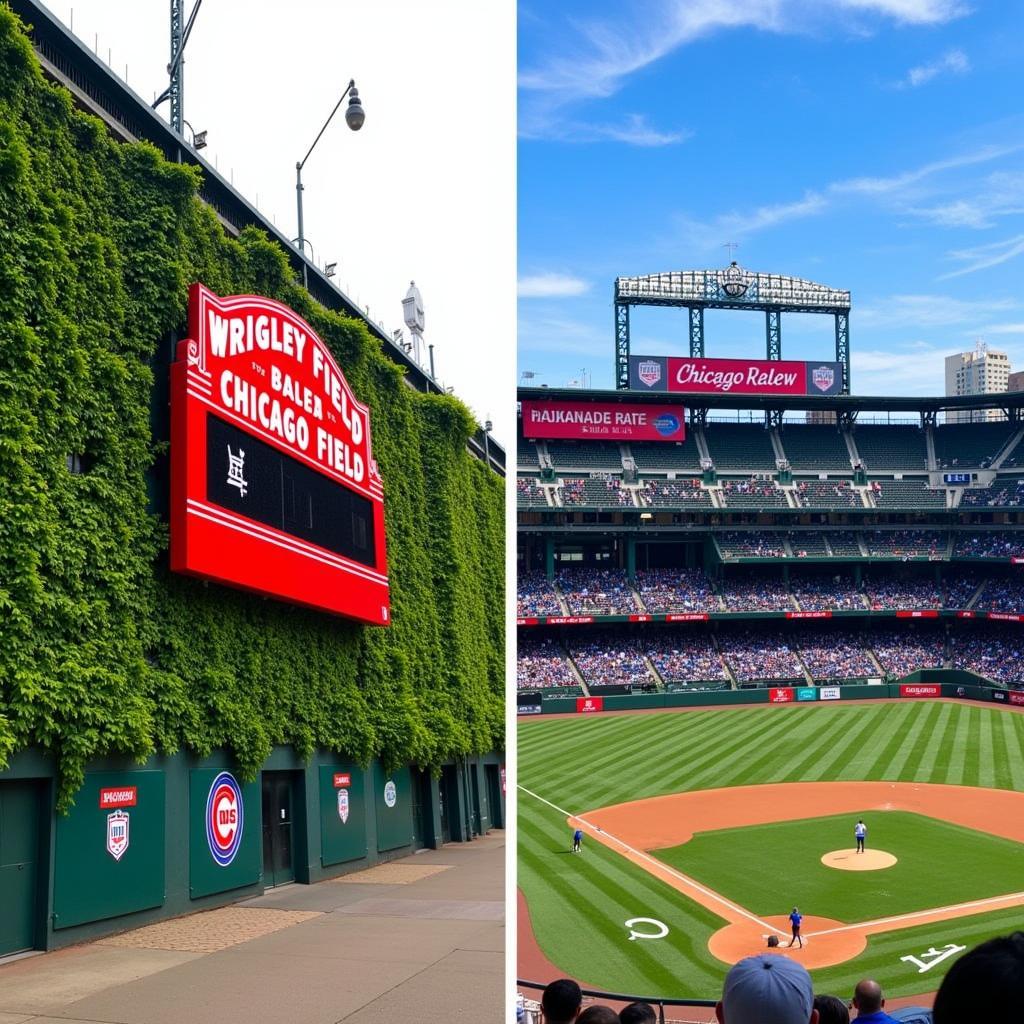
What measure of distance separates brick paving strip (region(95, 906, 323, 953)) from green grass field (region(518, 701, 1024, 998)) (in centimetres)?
496

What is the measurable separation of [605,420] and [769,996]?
68106 mm

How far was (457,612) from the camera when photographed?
3431 centimetres

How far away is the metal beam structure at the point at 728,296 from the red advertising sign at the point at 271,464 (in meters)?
48.4

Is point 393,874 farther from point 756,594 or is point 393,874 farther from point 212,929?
point 756,594

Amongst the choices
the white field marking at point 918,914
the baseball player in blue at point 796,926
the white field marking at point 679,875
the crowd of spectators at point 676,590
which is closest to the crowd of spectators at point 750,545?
the crowd of spectators at point 676,590

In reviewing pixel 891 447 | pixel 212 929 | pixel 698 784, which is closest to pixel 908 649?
pixel 891 447

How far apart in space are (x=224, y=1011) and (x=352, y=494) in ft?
53.0

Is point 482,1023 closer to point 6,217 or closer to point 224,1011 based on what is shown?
point 224,1011

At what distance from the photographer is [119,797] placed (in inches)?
677

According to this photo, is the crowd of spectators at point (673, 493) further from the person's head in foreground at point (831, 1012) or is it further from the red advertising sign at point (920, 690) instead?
the person's head in foreground at point (831, 1012)

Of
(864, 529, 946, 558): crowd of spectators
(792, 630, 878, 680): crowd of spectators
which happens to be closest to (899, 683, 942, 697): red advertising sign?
(792, 630, 878, 680): crowd of spectators

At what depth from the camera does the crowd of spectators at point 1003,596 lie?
5972 cm

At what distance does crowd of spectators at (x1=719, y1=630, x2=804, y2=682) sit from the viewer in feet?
186

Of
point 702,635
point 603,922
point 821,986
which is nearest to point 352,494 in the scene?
point 603,922
